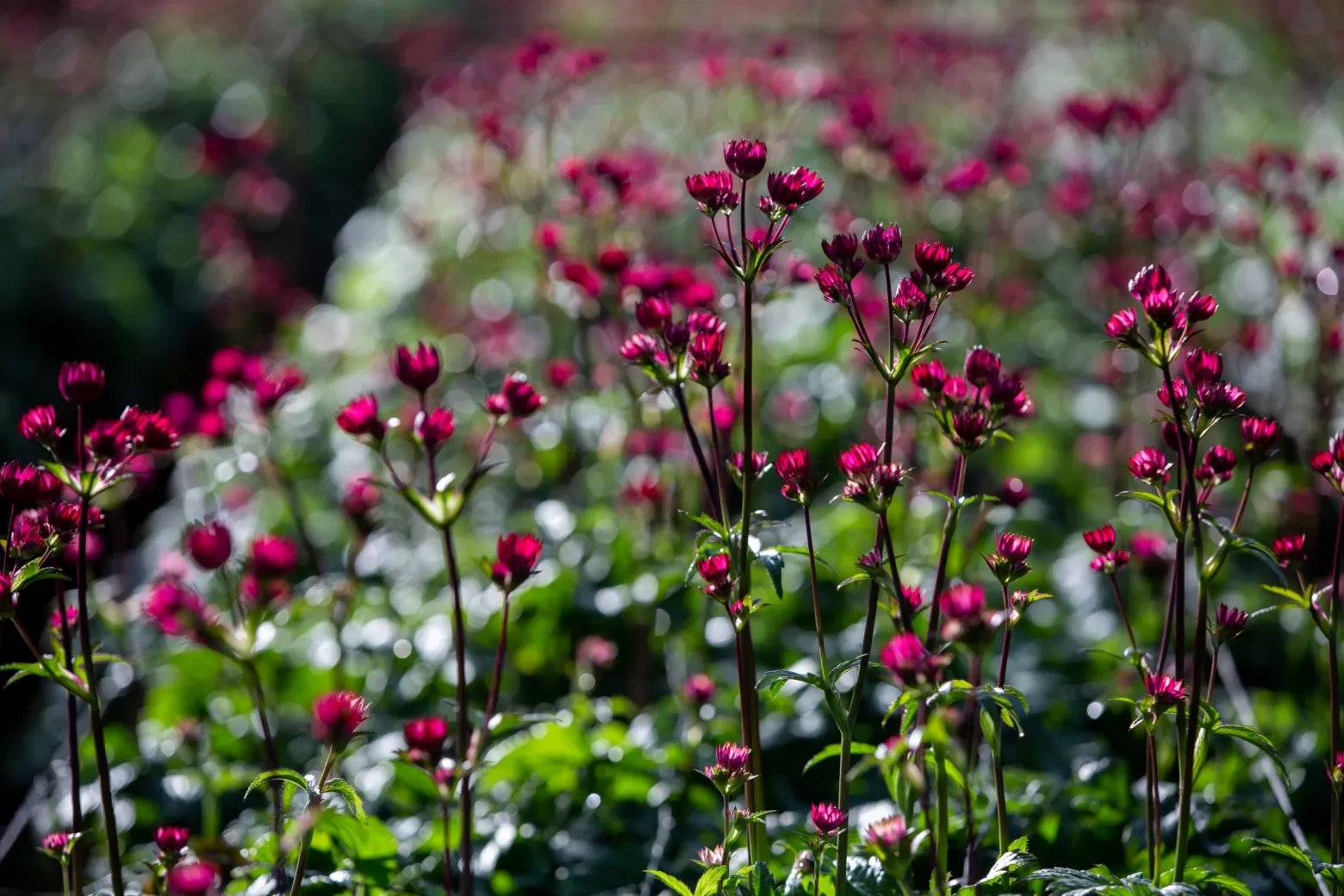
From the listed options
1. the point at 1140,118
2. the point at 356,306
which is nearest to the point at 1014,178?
the point at 1140,118

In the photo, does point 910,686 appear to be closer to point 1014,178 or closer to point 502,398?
point 502,398

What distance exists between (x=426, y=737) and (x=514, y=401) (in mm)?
518

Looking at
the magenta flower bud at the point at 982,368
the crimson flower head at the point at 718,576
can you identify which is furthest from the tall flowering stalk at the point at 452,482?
the magenta flower bud at the point at 982,368

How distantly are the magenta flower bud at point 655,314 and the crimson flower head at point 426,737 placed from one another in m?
0.66

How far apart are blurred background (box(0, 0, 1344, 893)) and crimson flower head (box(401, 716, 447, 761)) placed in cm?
72

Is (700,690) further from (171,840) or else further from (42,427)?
(42,427)

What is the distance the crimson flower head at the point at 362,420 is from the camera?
5.31 feet

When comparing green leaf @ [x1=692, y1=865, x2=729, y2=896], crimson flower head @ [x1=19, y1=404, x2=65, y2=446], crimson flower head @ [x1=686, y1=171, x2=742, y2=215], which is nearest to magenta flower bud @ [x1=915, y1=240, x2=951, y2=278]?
crimson flower head @ [x1=686, y1=171, x2=742, y2=215]

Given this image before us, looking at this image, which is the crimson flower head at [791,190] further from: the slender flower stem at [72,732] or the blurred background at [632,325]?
the slender flower stem at [72,732]

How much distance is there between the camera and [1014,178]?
3637 mm

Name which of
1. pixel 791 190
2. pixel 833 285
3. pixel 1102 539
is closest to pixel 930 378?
pixel 833 285

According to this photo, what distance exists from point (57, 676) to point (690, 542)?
182 cm

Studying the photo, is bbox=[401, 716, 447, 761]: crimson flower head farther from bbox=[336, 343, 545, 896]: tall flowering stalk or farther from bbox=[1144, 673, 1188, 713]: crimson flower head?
bbox=[1144, 673, 1188, 713]: crimson flower head

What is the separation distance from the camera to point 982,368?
Result: 1.54m
